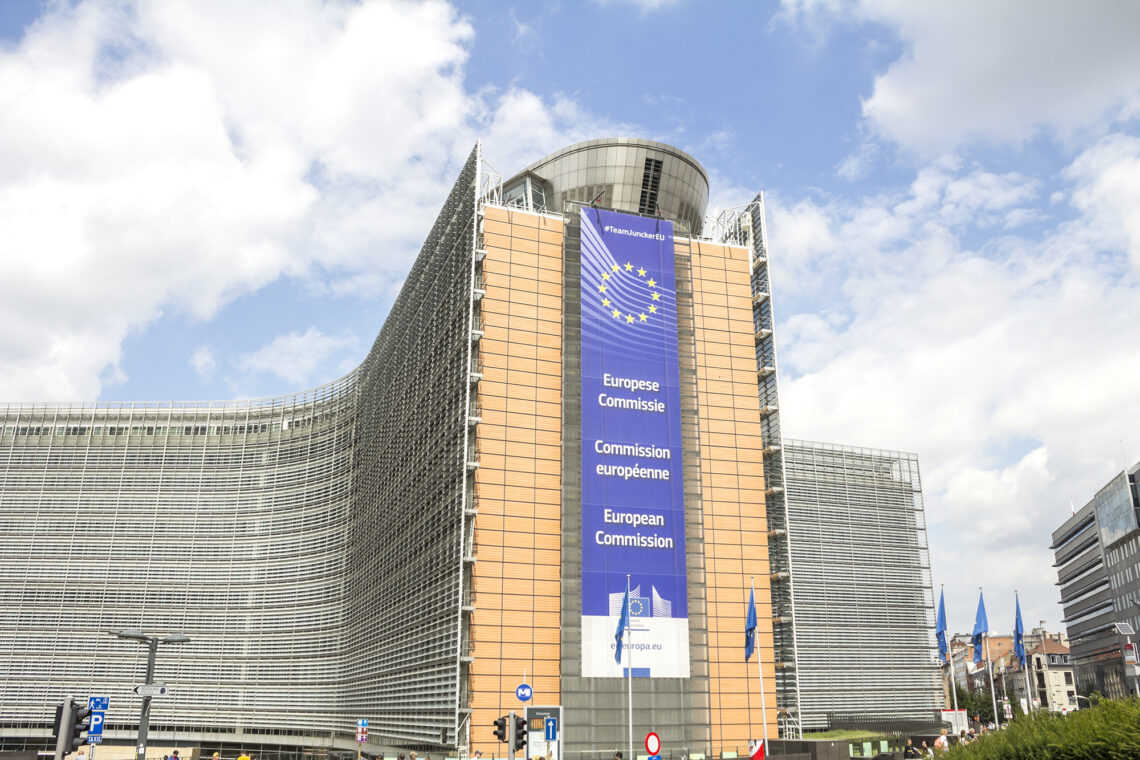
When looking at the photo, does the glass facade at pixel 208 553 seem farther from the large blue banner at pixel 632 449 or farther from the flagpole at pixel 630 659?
the flagpole at pixel 630 659

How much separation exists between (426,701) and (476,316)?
2138 cm

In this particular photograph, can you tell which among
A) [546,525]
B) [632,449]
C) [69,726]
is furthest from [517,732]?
[632,449]

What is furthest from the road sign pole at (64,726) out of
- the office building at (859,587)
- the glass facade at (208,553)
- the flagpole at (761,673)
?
the office building at (859,587)

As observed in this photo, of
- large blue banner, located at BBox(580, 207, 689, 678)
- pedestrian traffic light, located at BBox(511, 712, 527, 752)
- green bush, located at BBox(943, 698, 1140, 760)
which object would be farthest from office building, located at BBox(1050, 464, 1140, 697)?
green bush, located at BBox(943, 698, 1140, 760)

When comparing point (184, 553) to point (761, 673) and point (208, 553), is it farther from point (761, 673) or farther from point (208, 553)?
point (761, 673)

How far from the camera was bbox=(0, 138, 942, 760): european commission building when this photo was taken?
47.1m

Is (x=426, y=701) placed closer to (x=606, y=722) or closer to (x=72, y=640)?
(x=606, y=722)

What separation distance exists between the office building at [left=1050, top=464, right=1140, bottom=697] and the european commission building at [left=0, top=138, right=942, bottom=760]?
5311 cm

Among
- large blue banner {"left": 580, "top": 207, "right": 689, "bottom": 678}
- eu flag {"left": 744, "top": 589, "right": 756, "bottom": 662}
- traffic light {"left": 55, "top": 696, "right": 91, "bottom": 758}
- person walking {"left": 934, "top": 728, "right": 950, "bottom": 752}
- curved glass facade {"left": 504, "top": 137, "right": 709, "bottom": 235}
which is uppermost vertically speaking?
curved glass facade {"left": 504, "top": 137, "right": 709, "bottom": 235}

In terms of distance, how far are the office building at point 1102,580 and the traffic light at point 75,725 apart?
373 ft

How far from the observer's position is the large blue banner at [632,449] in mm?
47688

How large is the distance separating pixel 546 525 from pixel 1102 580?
12336cm

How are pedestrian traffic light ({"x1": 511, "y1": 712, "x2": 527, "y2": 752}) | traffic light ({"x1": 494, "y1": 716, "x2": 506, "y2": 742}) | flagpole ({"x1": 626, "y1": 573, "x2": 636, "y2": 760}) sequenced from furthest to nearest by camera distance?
flagpole ({"x1": 626, "y1": 573, "x2": 636, "y2": 760}) → traffic light ({"x1": 494, "y1": 716, "x2": 506, "y2": 742}) → pedestrian traffic light ({"x1": 511, "y1": 712, "x2": 527, "y2": 752})

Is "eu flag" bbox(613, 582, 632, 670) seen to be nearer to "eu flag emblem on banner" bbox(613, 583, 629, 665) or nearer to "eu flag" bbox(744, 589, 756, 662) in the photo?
"eu flag emblem on banner" bbox(613, 583, 629, 665)
